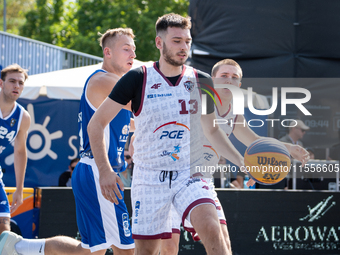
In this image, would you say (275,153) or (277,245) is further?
(277,245)

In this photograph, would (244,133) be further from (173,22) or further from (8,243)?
(8,243)

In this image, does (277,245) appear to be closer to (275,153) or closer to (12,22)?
(275,153)

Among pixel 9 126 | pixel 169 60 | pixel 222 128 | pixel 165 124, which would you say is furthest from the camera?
pixel 9 126

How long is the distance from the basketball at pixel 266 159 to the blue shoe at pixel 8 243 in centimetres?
250

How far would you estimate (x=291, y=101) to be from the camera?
879 centimetres

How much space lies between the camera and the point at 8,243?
4.53 meters

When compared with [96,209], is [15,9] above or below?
above

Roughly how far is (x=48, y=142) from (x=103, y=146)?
6.97 m

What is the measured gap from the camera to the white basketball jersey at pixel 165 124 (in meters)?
3.33

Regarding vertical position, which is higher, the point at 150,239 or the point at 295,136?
the point at 295,136

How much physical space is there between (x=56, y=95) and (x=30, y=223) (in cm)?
303

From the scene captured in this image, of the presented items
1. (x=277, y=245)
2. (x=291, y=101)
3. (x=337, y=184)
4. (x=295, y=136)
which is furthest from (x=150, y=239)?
(x=291, y=101)

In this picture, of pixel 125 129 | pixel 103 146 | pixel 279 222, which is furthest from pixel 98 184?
pixel 279 222

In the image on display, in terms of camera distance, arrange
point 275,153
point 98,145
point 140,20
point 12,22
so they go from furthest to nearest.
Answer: point 12,22, point 140,20, point 275,153, point 98,145
